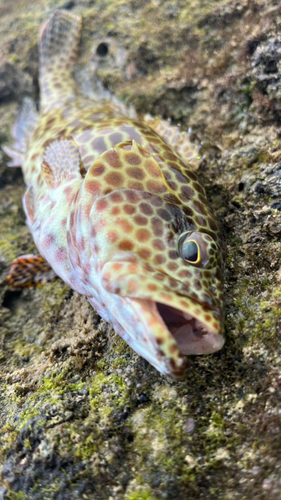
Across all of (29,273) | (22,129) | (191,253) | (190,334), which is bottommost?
(29,273)

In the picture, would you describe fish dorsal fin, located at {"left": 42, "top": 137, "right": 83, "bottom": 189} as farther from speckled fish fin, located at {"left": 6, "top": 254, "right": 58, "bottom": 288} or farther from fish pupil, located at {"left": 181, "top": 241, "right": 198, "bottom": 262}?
fish pupil, located at {"left": 181, "top": 241, "right": 198, "bottom": 262}

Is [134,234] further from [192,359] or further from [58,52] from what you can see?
[58,52]

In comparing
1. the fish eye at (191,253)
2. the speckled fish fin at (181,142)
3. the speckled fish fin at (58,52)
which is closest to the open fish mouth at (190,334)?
the fish eye at (191,253)

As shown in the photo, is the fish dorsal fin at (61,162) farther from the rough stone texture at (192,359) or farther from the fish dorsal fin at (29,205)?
the rough stone texture at (192,359)

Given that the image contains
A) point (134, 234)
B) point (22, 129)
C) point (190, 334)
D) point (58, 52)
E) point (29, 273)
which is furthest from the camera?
point (58, 52)

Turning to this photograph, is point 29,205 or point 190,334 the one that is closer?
point 190,334

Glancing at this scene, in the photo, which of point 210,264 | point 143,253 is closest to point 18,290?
point 143,253

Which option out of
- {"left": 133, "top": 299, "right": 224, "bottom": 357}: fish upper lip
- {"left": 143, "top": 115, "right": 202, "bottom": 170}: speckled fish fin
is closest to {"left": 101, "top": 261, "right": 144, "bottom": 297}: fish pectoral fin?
{"left": 133, "top": 299, "right": 224, "bottom": 357}: fish upper lip

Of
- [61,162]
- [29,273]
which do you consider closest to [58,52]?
[61,162]
